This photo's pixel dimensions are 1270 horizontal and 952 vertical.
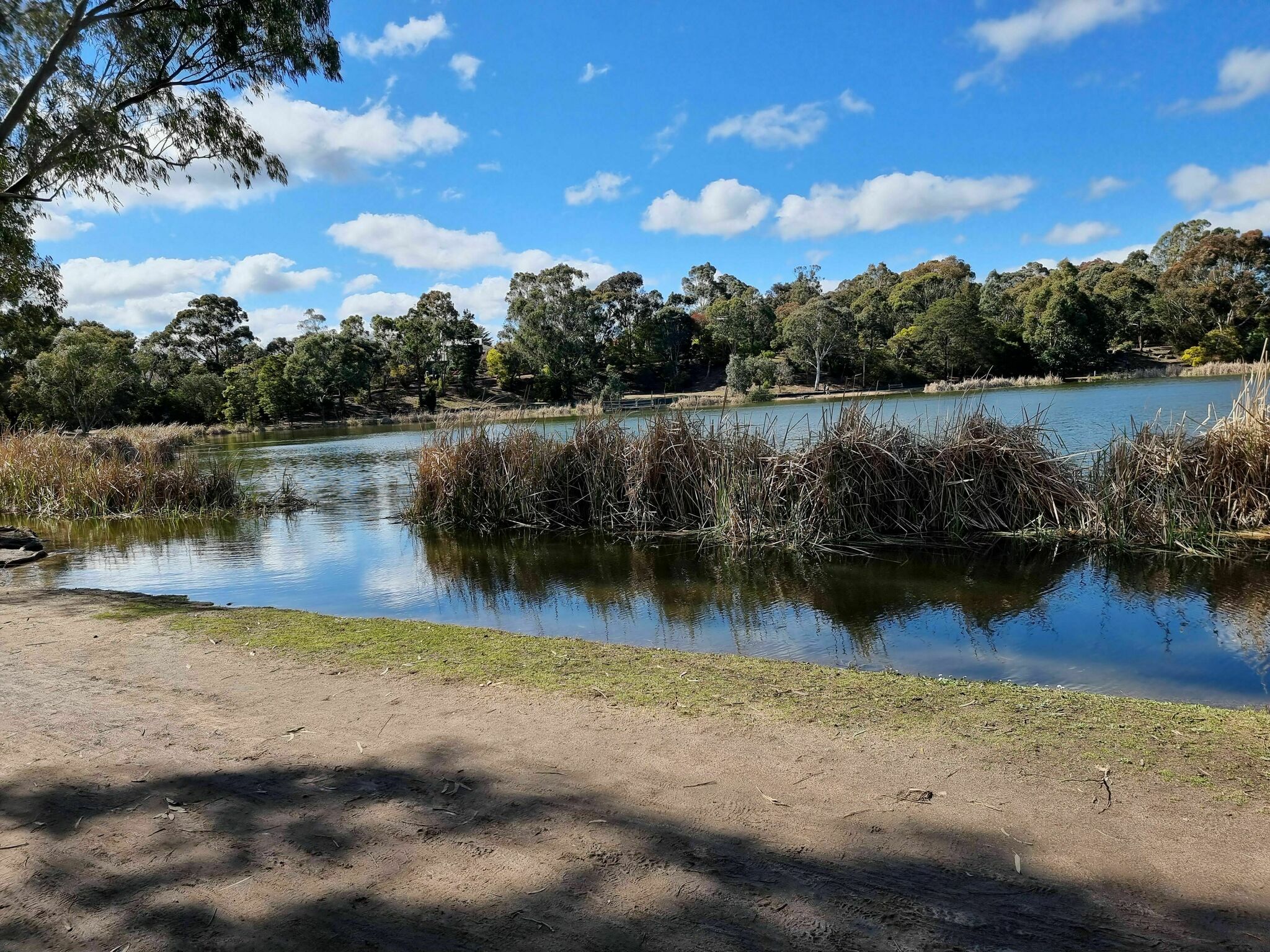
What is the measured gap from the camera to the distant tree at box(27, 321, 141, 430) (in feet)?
167

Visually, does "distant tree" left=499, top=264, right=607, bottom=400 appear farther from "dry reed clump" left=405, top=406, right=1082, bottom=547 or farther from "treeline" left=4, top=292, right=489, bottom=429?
"dry reed clump" left=405, top=406, right=1082, bottom=547

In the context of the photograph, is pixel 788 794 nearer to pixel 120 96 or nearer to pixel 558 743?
pixel 558 743

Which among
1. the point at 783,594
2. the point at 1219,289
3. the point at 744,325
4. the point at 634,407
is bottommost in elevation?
the point at 783,594

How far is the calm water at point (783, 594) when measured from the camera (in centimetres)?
667

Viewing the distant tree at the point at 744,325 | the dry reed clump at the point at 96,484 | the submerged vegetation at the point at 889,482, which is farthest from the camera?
the distant tree at the point at 744,325

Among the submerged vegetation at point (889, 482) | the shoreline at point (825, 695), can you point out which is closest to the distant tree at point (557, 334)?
the submerged vegetation at point (889, 482)

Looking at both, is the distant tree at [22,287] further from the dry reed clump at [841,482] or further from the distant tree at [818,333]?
the distant tree at [818,333]

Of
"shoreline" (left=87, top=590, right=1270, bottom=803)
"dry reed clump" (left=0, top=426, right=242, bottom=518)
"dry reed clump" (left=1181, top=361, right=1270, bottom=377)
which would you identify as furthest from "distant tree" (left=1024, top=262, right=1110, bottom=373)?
"shoreline" (left=87, top=590, right=1270, bottom=803)

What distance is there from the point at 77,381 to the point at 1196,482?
61.9m

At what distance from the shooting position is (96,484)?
18938 millimetres

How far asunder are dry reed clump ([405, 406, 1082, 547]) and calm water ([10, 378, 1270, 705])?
0.73 metres

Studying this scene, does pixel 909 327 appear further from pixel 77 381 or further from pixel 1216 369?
pixel 77 381

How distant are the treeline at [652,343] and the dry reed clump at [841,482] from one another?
118 feet

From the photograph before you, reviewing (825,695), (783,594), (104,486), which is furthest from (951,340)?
(825,695)
